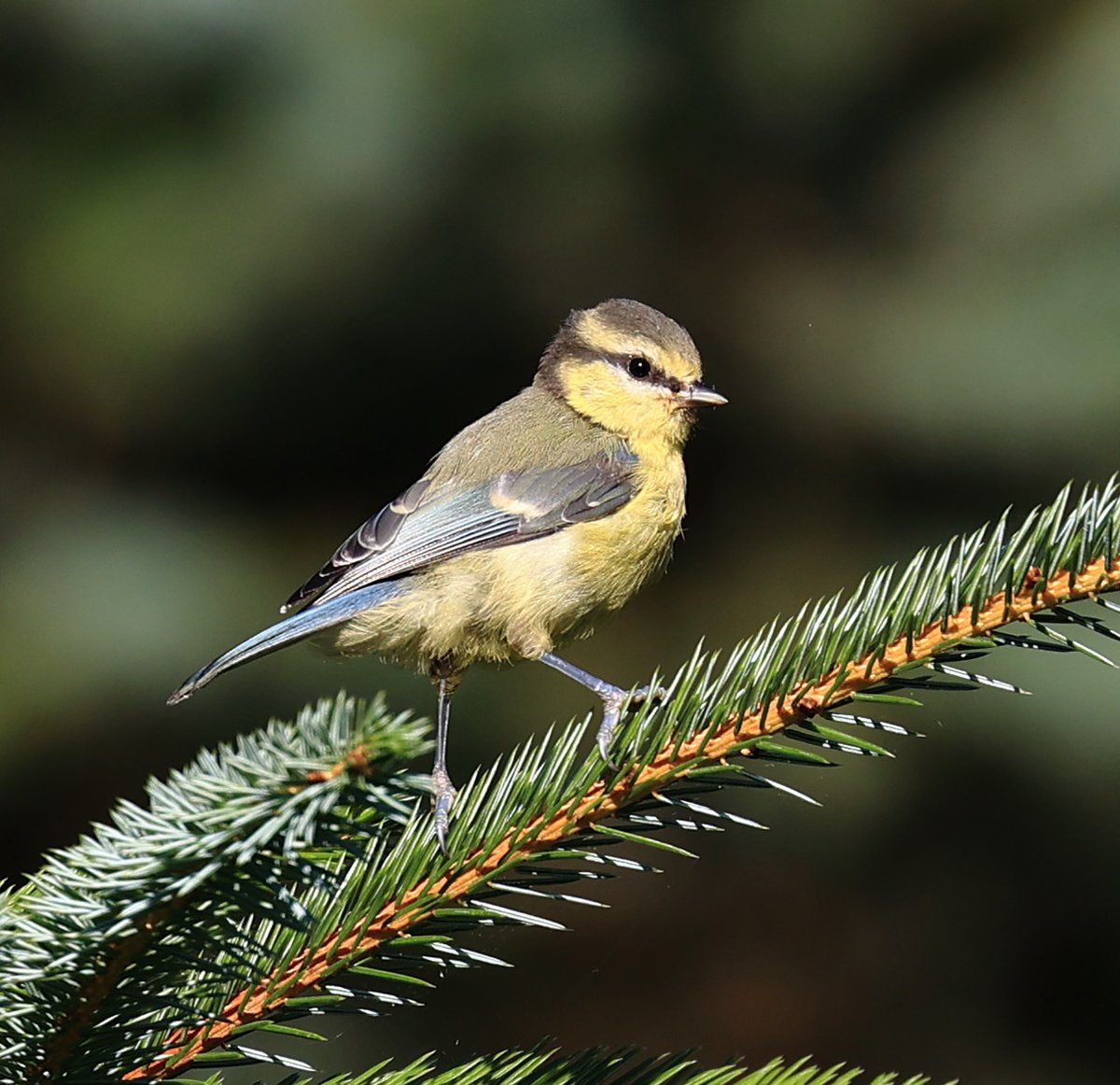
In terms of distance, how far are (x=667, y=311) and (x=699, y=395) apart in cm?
249

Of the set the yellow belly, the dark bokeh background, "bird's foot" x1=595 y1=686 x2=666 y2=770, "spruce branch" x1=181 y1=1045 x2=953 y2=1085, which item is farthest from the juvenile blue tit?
the dark bokeh background

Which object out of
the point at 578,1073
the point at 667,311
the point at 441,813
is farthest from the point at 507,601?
the point at 667,311

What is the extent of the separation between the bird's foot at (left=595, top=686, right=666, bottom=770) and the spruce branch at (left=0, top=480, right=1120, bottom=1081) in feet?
0.07

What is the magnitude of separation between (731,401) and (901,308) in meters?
0.70

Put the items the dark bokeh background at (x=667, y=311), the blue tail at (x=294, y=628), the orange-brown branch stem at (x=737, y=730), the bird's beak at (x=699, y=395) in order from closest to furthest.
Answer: the orange-brown branch stem at (x=737, y=730) → the blue tail at (x=294, y=628) → the bird's beak at (x=699, y=395) → the dark bokeh background at (x=667, y=311)

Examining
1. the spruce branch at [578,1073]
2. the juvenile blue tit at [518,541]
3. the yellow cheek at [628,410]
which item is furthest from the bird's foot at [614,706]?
the yellow cheek at [628,410]

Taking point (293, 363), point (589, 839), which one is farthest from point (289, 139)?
point (589, 839)

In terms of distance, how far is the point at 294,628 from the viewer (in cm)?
→ 244

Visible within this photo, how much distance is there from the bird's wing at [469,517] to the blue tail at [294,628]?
0.02 metres

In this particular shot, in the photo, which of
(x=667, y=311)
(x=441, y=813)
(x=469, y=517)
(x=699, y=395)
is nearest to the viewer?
(x=441, y=813)

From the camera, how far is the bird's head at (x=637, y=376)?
10.2ft

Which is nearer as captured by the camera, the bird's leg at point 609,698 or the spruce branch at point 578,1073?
the spruce branch at point 578,1073

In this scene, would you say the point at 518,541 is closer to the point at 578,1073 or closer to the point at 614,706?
the point at 614,706

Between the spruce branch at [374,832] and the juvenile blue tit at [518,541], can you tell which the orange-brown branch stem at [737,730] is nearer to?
the spruce branch at [374,832]
